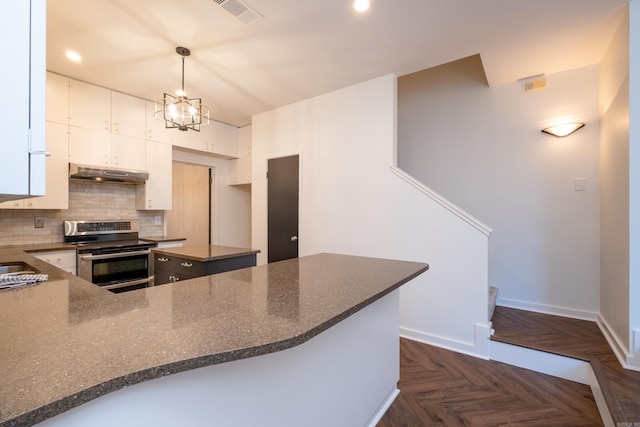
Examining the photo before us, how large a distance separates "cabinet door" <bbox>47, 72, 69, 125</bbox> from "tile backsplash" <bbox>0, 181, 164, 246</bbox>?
0.78m

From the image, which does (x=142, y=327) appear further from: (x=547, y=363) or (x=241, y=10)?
(x=547, y=363)

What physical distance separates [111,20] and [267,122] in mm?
2078

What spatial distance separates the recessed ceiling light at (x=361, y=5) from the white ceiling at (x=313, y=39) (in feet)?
0.21

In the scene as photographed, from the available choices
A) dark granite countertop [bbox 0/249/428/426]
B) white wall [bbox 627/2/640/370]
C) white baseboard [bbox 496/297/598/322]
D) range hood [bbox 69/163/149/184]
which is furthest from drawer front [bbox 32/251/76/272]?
white wall [bbox 627/2/640/370]

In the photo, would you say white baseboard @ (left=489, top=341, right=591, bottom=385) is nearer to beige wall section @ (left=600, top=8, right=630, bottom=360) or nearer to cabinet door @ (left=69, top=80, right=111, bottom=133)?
beige wall section @ (left=600, top=8, right=630, bottom=360)

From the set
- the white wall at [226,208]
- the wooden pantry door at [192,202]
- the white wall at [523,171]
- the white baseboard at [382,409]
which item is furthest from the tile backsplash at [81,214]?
the white wall at [523,171]

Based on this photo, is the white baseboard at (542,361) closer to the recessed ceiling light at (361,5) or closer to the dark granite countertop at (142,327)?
the dark granite countertop at (142,327)

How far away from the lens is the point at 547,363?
220 centimetres

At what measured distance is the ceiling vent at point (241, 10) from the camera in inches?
77.4

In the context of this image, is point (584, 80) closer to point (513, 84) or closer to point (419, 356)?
point (513, 84)

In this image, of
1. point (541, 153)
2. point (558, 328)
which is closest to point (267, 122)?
point (541, 153)

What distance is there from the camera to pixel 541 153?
2998 mm

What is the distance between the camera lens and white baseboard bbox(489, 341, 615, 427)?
6.69ft

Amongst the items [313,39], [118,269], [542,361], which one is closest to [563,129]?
[542,361]
